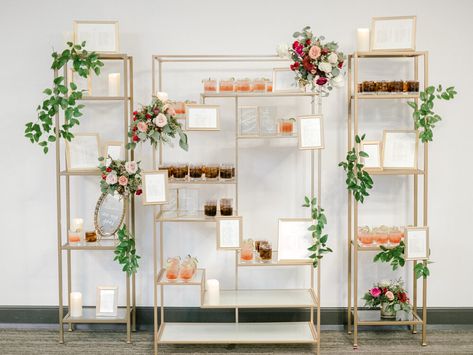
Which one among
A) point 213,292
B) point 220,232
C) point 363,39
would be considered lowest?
point 213,292

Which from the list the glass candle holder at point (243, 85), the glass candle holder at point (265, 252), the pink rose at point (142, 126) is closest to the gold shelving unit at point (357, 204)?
the glass candle holder at point (265, 252)

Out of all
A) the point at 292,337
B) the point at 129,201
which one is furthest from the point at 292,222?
the point at 129,201

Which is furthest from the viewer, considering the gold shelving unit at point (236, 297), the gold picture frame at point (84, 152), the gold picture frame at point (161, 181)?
the gold picture frame at point (84, 152)

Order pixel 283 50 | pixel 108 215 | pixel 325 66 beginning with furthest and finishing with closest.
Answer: pixel 108 215 → pixel 283 50 → pixel 325 66

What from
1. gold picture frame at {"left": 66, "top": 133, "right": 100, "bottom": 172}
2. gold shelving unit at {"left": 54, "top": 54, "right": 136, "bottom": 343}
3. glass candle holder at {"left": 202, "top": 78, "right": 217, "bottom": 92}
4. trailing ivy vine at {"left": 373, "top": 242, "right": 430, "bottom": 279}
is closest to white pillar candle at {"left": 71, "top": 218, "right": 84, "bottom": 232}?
gold shelving unit at {"left": 54, "top": 54, "right": 136, "bottom": 343}

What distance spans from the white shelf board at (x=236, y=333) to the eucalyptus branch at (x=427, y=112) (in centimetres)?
155

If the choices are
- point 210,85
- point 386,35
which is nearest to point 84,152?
point 210,85

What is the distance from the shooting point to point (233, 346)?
14.1 feet

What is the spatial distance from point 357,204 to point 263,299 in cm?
94

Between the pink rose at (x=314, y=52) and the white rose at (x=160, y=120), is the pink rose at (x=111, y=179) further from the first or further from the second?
the pink rose at (x=314, y=52)

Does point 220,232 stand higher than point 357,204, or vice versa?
point 357,204

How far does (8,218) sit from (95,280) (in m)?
0.80

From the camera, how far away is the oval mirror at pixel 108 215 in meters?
4.46

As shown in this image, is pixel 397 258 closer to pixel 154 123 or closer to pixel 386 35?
pixel 386 35
